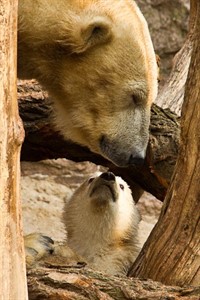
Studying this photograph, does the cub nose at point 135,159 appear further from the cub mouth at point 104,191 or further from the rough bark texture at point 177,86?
the rough bark texture at point 177,86

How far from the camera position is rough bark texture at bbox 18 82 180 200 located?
14.6 ft

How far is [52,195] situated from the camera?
7.36 meters

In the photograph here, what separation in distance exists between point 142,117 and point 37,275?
2.80 ft

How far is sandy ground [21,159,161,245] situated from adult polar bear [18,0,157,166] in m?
3.15

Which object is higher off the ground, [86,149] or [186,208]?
[186,208]

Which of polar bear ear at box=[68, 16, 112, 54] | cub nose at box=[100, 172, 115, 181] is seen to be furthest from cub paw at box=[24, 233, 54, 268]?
polar bear ear at box=[68, 16, 112, 54]

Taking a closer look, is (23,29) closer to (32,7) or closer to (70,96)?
(32,7)

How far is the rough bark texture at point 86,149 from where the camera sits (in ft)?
14.6

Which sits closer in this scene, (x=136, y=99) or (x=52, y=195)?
(x=136, y=99)

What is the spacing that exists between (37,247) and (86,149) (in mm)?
1012

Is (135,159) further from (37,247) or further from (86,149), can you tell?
(86,149)

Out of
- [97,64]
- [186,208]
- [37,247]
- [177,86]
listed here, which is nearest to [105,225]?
[177,86]

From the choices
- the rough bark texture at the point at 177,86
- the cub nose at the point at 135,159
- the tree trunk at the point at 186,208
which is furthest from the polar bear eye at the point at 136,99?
the rough bark texture at the point at 177,86

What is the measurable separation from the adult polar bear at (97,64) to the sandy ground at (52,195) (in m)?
3.15
